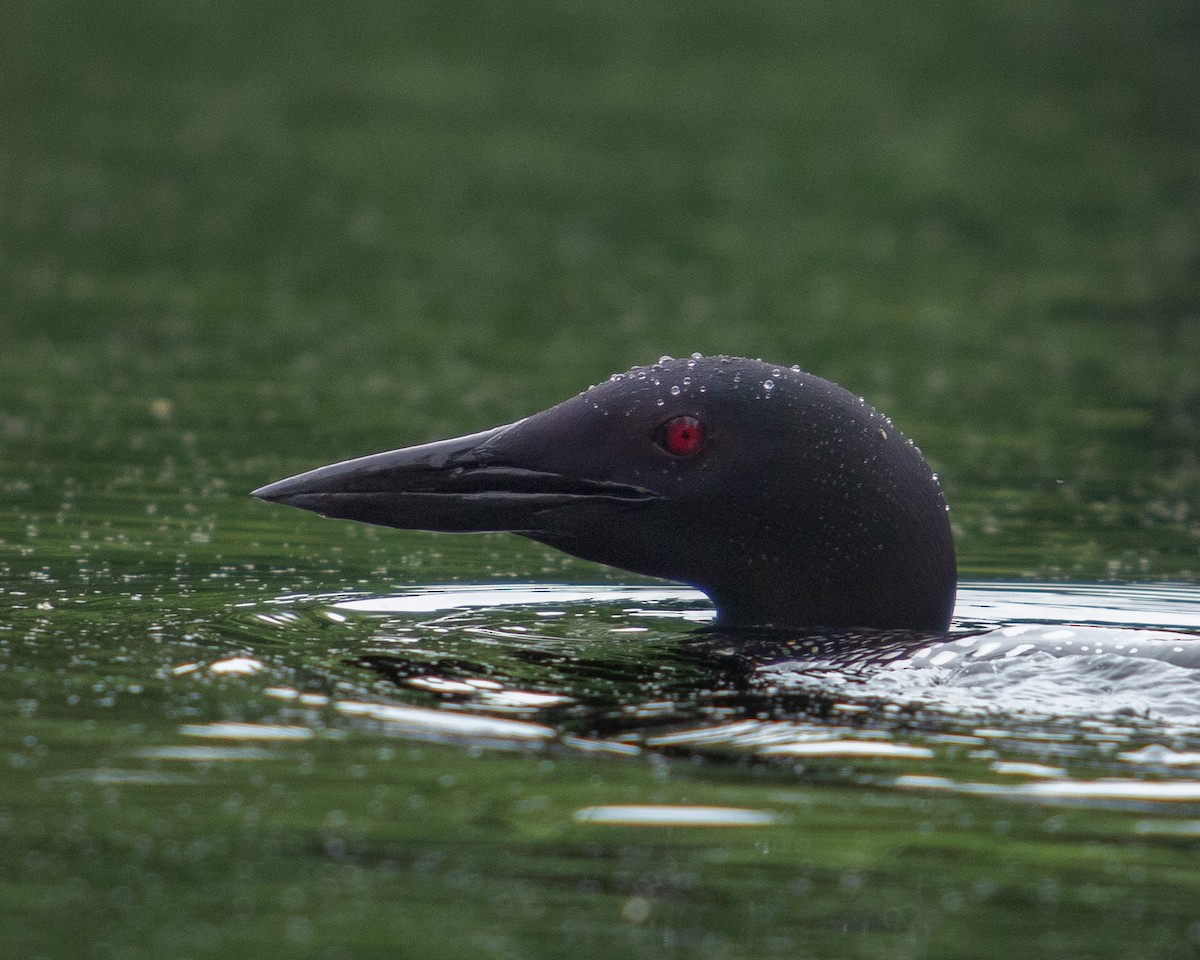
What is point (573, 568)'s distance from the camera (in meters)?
5.78

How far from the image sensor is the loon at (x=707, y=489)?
4418 mm

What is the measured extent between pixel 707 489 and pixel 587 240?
8.05 metres

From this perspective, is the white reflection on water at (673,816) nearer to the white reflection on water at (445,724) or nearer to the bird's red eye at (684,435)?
the white reflection on water at (445,724)

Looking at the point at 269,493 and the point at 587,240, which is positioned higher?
the point at 587,240

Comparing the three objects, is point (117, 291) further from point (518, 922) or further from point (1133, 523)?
point (518, 922)

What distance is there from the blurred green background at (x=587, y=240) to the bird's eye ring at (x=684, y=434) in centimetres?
146

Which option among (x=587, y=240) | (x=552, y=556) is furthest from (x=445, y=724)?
(x=587, y=240)

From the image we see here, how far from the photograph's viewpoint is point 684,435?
4414 millimetres

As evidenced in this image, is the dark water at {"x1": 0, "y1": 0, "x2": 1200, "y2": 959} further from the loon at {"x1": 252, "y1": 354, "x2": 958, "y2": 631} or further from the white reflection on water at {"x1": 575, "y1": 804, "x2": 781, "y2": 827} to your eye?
the loon at {"x1": 252, "y1": 354, "x2": 958, "y2": 631}

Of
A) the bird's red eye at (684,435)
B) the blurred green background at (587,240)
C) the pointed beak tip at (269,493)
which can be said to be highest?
the blurred green background at (587,240)

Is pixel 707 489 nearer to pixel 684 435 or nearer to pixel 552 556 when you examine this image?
pixel 684 435

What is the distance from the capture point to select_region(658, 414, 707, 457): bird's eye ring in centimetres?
441

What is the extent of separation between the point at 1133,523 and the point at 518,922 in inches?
159

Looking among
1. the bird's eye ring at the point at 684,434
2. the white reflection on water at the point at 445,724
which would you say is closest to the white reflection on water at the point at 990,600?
the bird's eye ring at the point at 684,434
